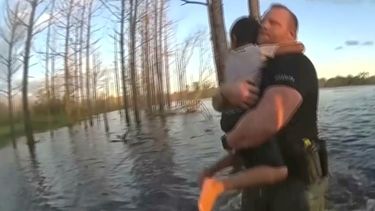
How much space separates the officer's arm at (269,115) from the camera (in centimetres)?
247

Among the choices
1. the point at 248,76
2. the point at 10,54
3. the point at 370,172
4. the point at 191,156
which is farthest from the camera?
the point at 10,54

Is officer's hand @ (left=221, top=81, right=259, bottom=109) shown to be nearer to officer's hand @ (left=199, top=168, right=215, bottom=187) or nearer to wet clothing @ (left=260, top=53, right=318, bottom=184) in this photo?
wet clothing @ (left=260, top=53, right=318, bottom=184)

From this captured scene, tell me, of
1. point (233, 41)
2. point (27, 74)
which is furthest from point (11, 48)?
point (233, 41)

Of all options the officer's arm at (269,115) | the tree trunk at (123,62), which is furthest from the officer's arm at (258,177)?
the tree trunk at (123,62)

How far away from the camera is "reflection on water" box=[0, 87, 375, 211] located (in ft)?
29.2

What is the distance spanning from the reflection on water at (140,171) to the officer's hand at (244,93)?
526 cm

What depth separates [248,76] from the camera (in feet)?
8.55

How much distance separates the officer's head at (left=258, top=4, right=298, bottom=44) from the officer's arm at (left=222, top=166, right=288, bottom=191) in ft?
1.93

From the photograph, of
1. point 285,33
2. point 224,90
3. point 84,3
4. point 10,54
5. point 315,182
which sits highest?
point 84,3

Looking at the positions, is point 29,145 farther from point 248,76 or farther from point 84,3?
point 248,76

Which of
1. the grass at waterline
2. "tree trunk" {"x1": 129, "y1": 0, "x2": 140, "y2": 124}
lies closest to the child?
the grass at waterline

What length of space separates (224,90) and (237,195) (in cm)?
547

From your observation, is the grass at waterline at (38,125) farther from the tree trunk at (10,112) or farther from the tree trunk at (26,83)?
the tree trunk at (26,83)

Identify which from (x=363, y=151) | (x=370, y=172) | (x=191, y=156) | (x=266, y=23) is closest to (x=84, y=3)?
(x=191, y=156)
